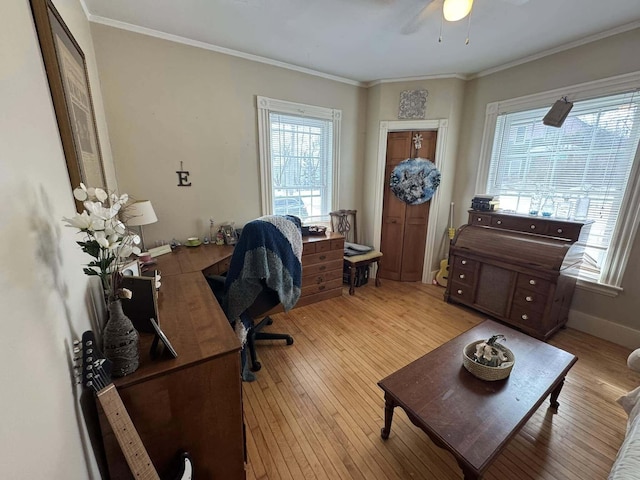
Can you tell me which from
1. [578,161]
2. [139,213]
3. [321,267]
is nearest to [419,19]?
[578,161]

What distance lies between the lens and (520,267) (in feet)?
7.85

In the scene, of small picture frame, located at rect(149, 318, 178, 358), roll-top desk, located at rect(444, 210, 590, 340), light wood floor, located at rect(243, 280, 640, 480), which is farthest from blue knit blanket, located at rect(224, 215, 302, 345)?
roll-top desk, located at rect(444, 210, 590, 340)

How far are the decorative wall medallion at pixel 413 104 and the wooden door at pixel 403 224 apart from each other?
8.3 inches

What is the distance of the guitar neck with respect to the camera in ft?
2.46

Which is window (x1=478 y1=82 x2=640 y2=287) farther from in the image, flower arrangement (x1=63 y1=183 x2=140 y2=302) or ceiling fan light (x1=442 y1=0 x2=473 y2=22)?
flower arrangement (x1=63 y1=183 x2=140 y2=302)

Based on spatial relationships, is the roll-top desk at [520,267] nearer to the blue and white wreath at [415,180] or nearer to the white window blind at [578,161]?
the white window blind at [578,161]

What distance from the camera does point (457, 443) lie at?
42.3 inches

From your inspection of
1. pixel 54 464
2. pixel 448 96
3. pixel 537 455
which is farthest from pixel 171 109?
pixel 537 455

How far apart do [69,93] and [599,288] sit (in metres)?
4.07

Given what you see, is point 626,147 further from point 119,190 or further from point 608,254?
point 119,190

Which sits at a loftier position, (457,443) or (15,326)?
(15,326)

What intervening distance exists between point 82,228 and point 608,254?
146 inches

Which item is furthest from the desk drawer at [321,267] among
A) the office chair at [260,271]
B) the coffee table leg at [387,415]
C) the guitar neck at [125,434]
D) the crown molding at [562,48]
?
the crown molding at [562,48]

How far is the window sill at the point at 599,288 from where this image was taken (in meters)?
2.33
